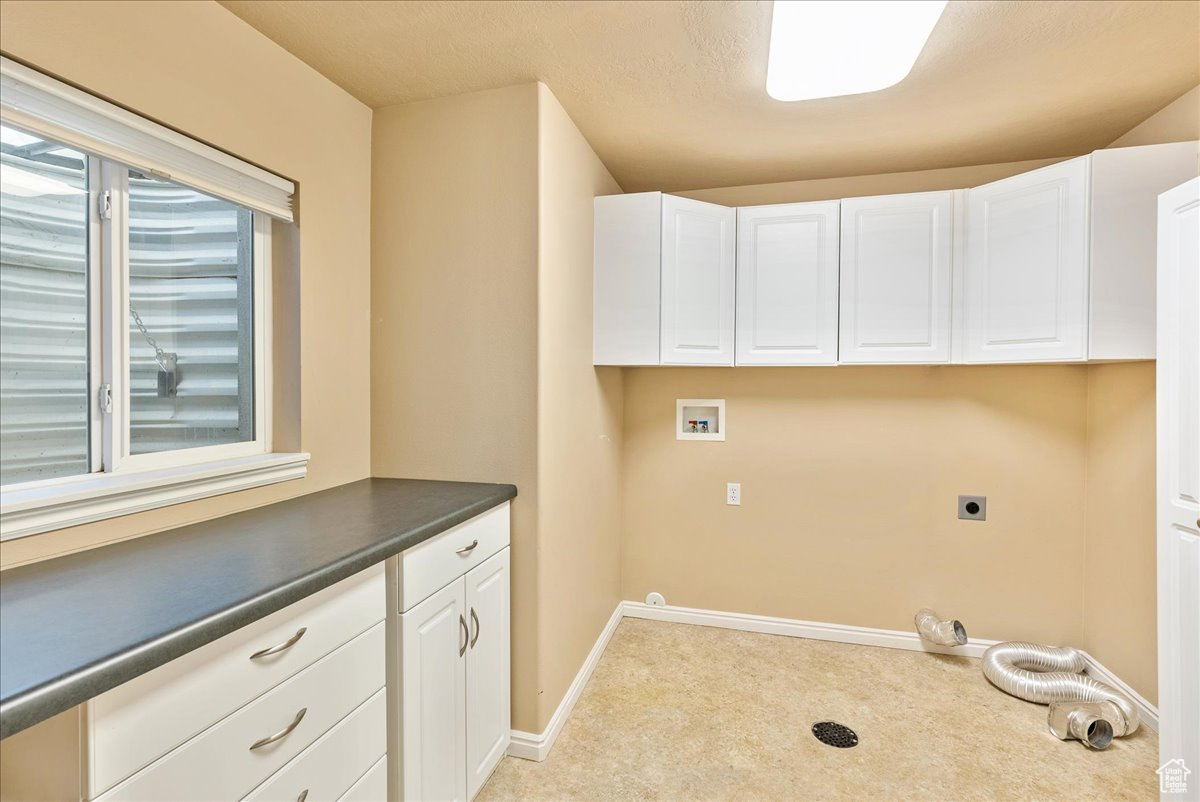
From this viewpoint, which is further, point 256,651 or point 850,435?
point 850,435

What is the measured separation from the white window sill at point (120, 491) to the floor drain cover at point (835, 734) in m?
2.15

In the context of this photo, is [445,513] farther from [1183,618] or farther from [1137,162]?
[1137,162]

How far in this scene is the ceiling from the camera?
63.1 inches

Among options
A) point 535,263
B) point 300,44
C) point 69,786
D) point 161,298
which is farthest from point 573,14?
point 69,786

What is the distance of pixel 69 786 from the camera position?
0.78m

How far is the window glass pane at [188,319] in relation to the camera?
4.89 feet

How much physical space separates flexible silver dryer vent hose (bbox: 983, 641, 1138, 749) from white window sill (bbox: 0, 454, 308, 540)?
9.82ft

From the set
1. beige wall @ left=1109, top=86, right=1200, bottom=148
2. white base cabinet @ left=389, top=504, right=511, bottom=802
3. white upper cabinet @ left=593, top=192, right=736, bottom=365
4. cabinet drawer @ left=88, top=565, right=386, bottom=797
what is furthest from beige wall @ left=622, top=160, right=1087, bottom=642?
cabinet drawer @ left=88, top=565, right=386, bottom=797

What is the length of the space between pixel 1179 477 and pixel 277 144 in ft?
9.25

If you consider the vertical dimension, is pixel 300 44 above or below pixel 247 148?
→ above

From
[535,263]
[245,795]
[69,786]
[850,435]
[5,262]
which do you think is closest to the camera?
[69,786]

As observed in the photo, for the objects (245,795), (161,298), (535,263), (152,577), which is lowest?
(245,795)

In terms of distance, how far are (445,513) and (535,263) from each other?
0.91 m

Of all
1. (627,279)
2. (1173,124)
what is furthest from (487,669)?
(1173,124)
